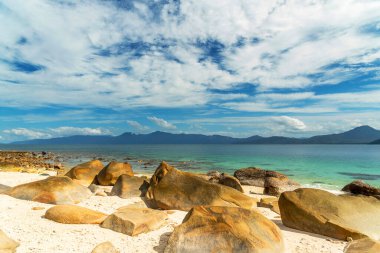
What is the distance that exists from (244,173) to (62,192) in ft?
56.4

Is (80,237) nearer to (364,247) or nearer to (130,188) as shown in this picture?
(130,188)

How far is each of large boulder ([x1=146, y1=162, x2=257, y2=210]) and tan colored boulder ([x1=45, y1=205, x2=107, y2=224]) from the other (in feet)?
9.98

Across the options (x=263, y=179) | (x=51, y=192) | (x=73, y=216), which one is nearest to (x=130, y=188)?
(x=51, y=192)

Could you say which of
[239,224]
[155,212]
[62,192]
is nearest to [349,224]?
[239,224]

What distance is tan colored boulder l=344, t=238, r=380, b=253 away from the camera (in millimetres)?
6605

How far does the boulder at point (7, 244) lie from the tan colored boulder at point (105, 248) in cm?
173

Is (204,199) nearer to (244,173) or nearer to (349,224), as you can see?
(349,224)

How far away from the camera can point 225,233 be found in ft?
20.9

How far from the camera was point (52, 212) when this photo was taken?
8422mm

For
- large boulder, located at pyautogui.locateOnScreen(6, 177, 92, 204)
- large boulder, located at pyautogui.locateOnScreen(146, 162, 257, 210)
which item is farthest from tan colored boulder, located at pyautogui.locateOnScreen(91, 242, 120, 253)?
large boulder, located at pyautogui.locateOnScreen(6, 177, 92, 204)

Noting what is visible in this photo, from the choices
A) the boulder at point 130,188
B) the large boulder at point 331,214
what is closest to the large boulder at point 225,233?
the large boulder at point 331,214

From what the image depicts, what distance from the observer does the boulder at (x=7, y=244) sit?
6.03 metres

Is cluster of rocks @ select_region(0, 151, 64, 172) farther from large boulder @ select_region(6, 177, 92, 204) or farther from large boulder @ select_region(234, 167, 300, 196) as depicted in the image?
large boulder @ select_region(234, 167, 300, 196)

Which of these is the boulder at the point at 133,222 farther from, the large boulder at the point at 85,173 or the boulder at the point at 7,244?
the large boulder at the point at 85,173
